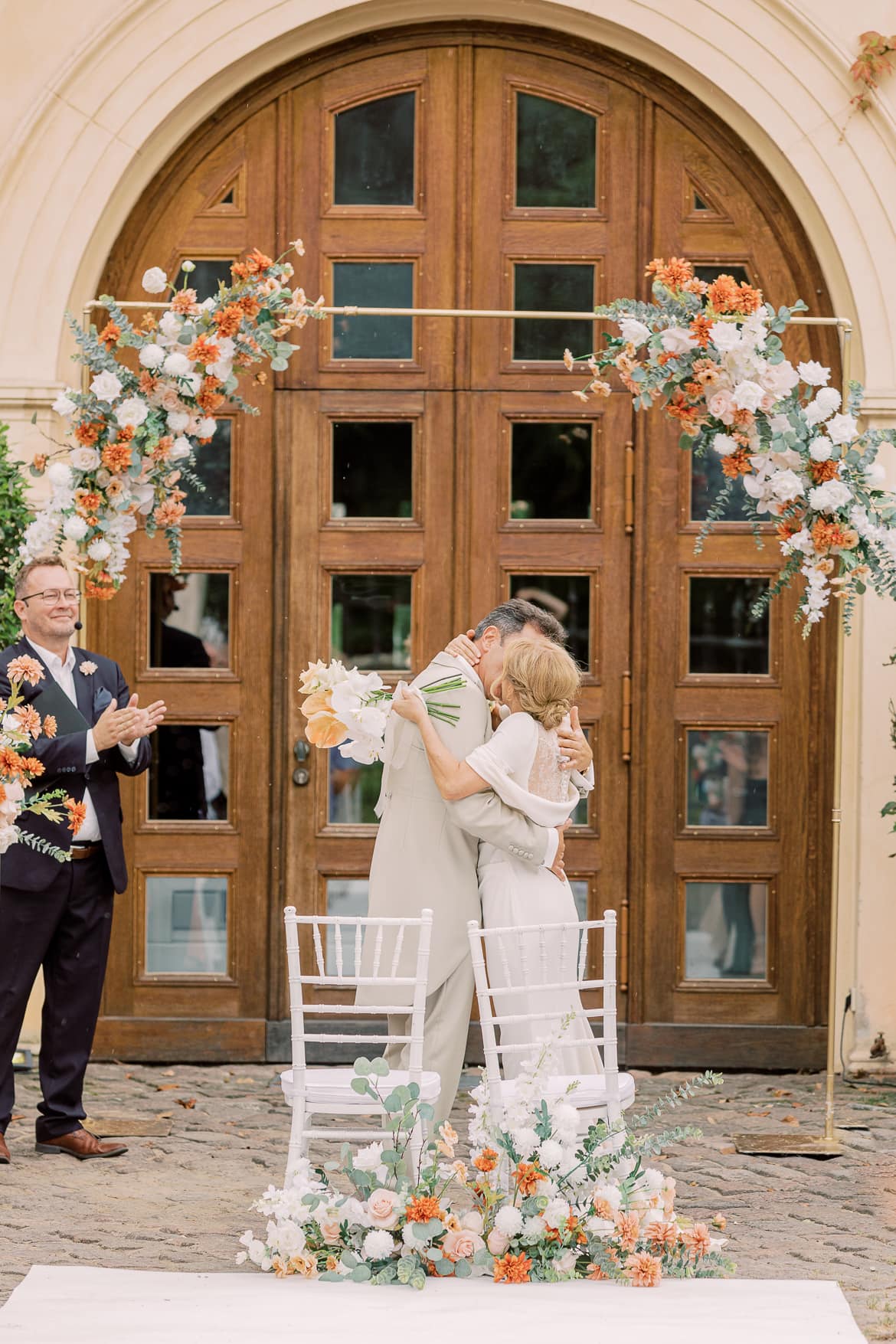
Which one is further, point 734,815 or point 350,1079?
point 734,815

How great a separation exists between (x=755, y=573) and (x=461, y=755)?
2575mm

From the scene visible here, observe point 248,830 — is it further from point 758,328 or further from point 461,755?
point 758,328

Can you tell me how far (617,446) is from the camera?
743 centimetres

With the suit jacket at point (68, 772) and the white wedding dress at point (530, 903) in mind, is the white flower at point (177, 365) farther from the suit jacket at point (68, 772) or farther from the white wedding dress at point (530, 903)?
the white wedding dress at point (530, 903)

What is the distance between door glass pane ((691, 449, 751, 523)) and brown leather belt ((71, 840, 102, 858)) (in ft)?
10.0

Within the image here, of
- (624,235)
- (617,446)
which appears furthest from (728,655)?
(624,235)

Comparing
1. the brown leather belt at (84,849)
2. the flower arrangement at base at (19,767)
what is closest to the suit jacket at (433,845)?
the flower arrangement at base at (19,767)

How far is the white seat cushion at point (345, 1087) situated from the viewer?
15.5 ft

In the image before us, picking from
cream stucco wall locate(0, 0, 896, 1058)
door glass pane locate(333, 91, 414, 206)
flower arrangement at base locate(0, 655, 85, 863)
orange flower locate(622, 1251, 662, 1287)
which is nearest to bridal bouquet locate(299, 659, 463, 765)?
flower arrangement at base locate(0, 655, 85, 863)

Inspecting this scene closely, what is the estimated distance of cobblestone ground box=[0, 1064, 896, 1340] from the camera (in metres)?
4.73

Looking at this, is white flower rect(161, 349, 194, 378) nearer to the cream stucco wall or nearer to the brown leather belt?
the brown leather belt

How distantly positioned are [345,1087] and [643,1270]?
0.98 meters

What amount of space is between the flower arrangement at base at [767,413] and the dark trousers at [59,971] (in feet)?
7.95

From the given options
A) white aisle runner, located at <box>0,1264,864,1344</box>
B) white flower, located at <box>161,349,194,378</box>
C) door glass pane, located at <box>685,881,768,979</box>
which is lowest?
white aisle runner, located at <box>0,1264,864,1344</box>
